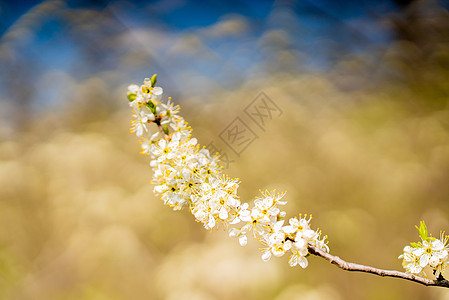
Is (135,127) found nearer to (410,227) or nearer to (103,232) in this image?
(103,232)

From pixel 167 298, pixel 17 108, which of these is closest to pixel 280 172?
pixel 167 298

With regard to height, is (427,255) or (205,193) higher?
(427,255)

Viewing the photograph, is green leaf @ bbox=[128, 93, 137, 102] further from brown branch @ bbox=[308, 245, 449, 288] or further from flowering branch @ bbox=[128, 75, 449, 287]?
brown branch @ bbox=[308, 245, 449, 288]

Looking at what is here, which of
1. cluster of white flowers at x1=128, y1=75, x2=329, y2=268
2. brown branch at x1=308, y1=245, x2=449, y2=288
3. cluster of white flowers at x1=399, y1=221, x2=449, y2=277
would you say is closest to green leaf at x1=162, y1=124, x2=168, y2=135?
cluster of white flowers at x1=128, y1=75, x2=329, y2=268

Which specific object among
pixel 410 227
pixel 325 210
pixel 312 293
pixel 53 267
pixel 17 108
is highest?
pixel 410 227

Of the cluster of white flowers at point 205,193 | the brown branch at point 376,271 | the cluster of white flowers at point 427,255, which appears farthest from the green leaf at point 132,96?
the cluster of white flowers at point 427,255

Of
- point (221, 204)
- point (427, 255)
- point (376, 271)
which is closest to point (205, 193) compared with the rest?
point (221, 204)

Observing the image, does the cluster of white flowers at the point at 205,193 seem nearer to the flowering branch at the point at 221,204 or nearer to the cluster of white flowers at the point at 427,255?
the flowering branch at the point at 221,204

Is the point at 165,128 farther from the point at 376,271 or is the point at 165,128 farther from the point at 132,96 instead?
the point at 376,271
